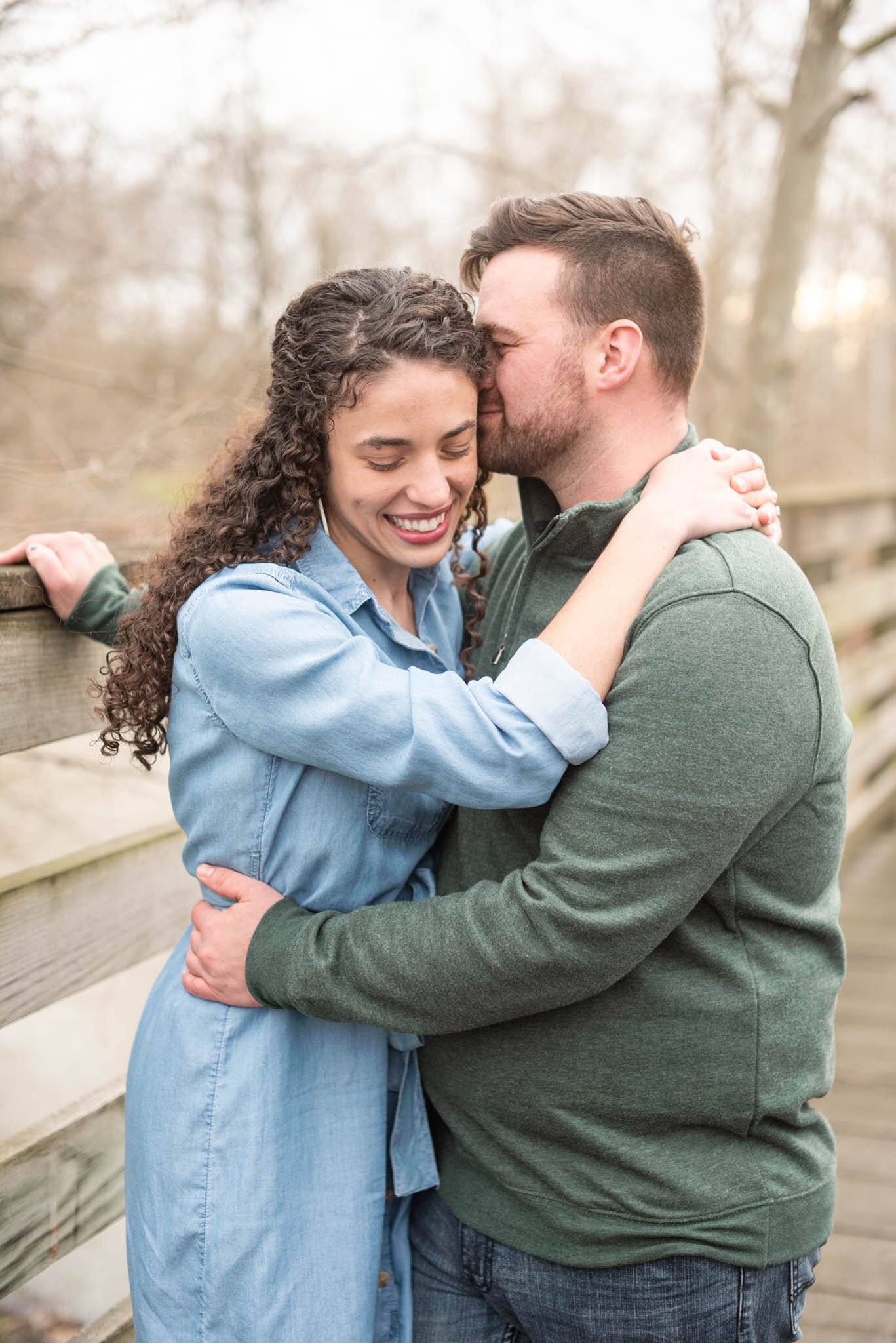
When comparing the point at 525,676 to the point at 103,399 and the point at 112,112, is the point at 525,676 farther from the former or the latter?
the point at 103,399

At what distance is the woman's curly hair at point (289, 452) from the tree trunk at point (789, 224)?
2772 mm

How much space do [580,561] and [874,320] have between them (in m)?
12.0

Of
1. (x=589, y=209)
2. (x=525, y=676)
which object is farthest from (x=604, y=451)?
(x=525, y=676)

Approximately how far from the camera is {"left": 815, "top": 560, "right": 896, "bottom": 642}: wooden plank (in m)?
4.58

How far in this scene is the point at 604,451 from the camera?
1.78 metres

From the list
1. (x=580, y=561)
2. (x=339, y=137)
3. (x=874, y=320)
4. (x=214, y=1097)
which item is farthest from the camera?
(x=874, y=320)

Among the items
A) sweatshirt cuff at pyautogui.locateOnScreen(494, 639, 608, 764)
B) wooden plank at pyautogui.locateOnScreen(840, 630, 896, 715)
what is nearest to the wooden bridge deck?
wooden plank at pyautogui.locateOnScreen(840, 630, 896, 715)

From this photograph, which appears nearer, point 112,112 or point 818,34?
point 112,112

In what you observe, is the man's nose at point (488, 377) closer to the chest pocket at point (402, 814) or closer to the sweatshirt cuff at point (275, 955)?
the chest pocket at point (402, 814)

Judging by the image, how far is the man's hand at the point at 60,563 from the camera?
1.60 meters

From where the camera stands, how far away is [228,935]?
1.54 meters

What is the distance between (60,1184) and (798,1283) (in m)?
1.07

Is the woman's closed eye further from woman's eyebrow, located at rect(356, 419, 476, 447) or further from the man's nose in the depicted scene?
the man's nose

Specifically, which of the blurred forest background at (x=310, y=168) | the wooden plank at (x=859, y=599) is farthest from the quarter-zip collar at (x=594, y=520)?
the wooden plank at (x=859, y=599)
